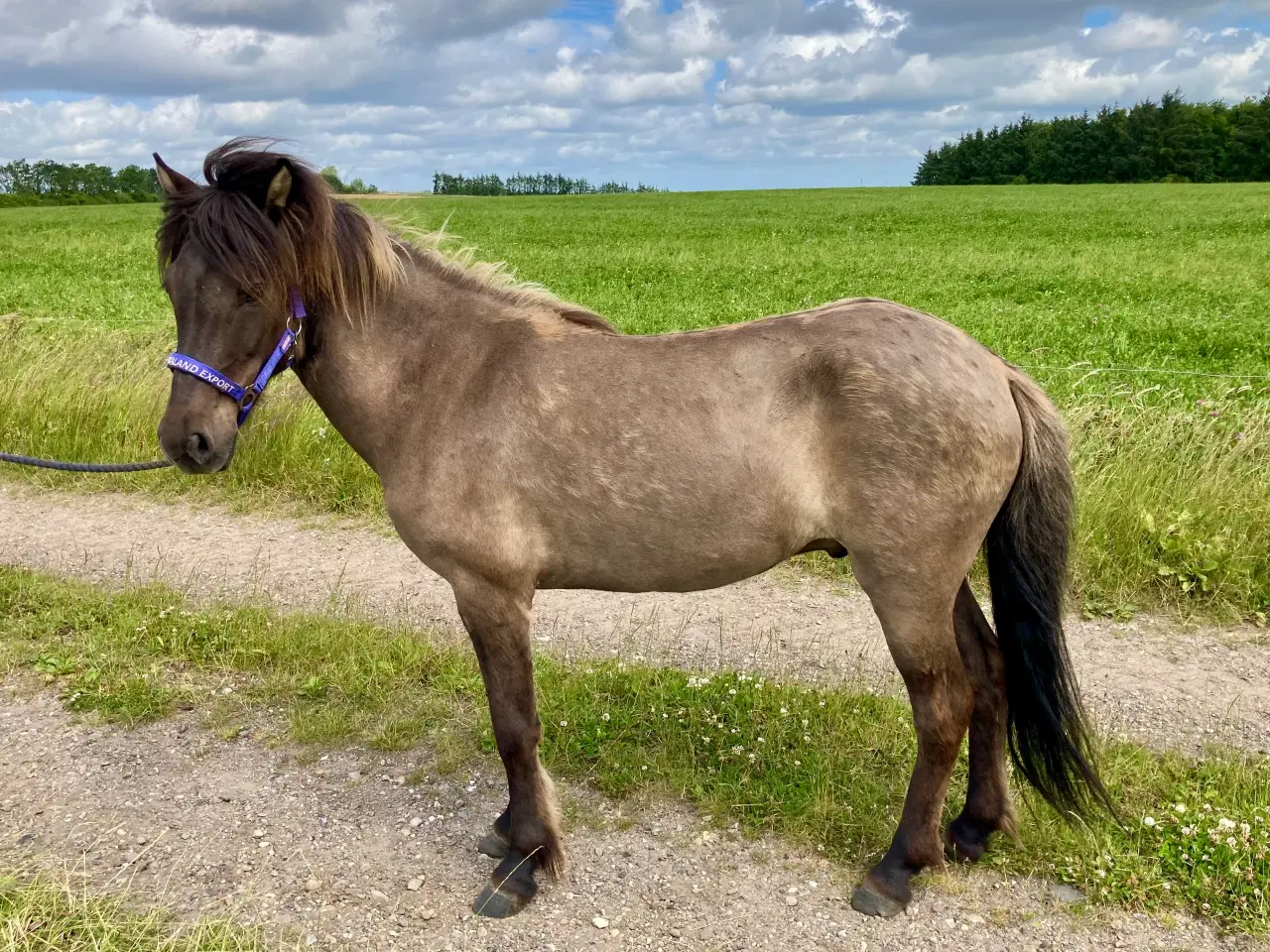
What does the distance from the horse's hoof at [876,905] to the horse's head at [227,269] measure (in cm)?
259

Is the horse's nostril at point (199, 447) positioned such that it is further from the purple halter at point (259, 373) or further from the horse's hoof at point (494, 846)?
the horse's hoof at point (494, 846)

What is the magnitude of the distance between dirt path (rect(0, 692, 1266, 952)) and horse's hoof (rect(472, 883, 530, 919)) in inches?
1.4

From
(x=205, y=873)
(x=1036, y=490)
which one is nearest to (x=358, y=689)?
Result: (x=205, y=873)

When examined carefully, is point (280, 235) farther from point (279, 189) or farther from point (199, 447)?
point (199, 447)

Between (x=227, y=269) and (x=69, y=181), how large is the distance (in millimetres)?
98203

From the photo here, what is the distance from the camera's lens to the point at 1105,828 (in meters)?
3.12

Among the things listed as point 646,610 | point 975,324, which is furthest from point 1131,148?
point 646,610

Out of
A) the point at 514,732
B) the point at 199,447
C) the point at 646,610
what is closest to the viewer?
the point at 199,447

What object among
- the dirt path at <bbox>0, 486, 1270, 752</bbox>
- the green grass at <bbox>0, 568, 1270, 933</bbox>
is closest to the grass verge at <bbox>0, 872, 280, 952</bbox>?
the green grass at <bbox>0, 568, 1270, 933</bbox>

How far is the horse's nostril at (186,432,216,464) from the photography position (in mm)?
2764

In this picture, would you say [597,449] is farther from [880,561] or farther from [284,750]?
[284,750]

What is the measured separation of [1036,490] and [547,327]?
179cm

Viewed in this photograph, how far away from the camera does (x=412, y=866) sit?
128 inches

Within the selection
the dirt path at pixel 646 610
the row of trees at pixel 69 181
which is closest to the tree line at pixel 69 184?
the row of trees at pixel 69 181
